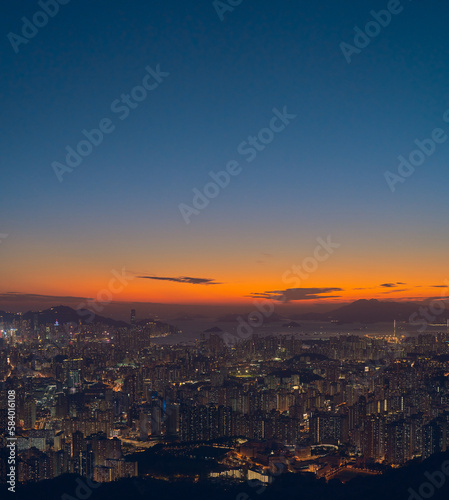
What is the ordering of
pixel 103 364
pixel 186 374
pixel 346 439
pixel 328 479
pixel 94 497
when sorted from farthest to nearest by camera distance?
1. pixel 103 364
2. pixel 186 374
3. pixel 346 439
4. pixel 328 479
5. pixel 94 497

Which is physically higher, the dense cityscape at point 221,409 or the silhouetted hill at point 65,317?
the silhouetted hill at point 65,317

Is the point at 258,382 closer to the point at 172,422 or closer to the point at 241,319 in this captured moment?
the point at 172,422

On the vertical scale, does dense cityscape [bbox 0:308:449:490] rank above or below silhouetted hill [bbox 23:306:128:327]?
below

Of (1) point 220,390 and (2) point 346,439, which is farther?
(1) point 220,390

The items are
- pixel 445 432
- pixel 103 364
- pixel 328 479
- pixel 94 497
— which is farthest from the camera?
pixel 103 364

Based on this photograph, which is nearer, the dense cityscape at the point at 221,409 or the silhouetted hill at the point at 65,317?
the dense cityscape at the point at 221,409

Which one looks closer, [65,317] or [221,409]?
[221,409]

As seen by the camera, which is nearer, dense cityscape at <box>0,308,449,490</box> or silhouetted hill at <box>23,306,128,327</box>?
dense cityscape at <box>0,308,449,490</box>

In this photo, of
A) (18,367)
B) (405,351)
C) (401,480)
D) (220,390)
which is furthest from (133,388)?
(405,351)
